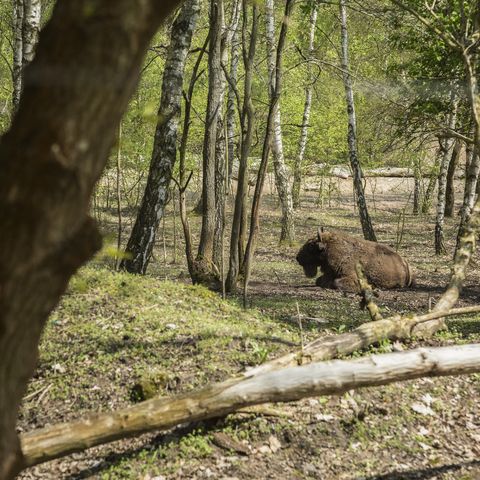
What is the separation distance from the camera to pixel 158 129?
29.9 feet

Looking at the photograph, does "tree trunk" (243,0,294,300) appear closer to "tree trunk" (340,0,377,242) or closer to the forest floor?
the forest floor

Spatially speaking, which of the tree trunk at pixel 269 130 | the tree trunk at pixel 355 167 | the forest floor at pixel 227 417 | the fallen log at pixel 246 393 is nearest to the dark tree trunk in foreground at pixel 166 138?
the forest floor at pixel 227 417

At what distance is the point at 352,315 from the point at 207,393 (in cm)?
501

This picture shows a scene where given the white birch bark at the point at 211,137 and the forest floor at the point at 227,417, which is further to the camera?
the white birch bark at the point at 211,137

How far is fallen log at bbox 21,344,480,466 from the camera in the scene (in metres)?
3.43

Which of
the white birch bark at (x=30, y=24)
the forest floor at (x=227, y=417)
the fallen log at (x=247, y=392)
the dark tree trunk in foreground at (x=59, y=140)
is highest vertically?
the white birch bark at (x=30, y=24)

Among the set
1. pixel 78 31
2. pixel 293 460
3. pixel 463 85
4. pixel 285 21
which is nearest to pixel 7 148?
pixel 78 31

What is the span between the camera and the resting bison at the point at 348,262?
11.6 meters

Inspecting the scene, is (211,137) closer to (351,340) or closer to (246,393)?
(351,340)

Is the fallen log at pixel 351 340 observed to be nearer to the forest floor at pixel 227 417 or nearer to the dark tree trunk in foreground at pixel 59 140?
the forest floor at pixel 227 417

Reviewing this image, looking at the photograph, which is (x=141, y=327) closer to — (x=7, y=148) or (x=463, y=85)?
(x=7, y=148)

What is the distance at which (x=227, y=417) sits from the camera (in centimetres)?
455

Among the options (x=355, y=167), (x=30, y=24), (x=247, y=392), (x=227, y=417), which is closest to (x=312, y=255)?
(x=30, y=24)

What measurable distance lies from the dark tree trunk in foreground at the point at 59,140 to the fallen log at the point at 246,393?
1644 millimetres
